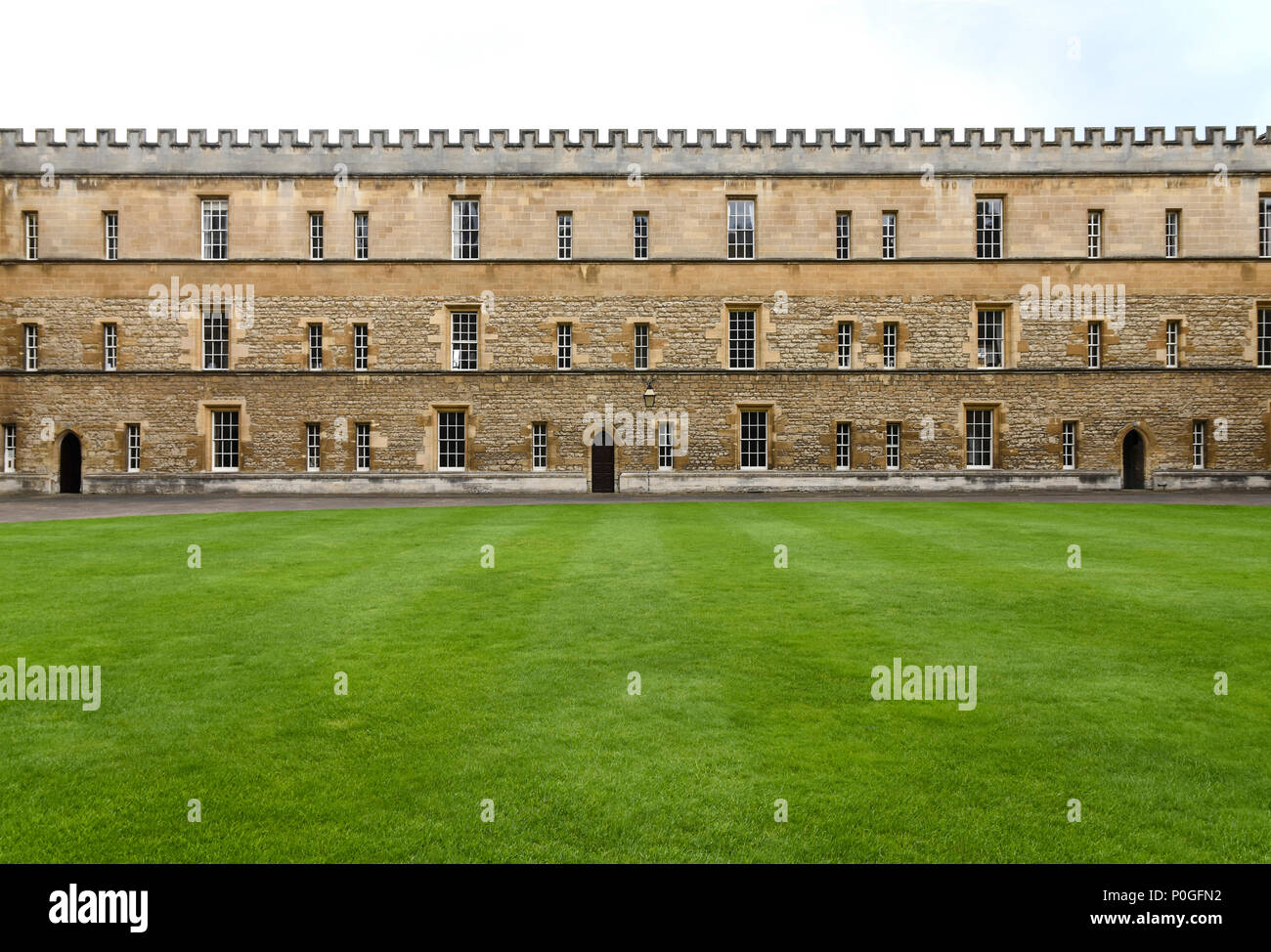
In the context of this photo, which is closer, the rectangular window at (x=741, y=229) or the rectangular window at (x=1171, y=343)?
the rectangular window at (x=1171, y=343)

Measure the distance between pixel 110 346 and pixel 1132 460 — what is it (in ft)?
138

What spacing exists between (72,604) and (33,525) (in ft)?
37.1

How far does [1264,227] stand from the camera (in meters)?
32.8

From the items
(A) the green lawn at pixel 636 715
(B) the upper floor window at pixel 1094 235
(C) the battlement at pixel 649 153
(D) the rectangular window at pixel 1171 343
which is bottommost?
(A) the green lawn at pixel 636 715

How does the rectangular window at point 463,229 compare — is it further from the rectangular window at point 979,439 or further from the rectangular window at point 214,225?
the rectangular window at point 979,439

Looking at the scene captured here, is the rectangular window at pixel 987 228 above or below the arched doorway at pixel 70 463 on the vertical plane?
above

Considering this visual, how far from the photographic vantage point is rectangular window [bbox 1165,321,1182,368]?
3288 centimetres

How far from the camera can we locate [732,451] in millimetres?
33219

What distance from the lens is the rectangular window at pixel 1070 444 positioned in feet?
109

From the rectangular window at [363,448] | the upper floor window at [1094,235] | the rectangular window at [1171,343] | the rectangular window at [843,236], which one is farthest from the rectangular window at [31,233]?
the rectangular window at [1171,343]

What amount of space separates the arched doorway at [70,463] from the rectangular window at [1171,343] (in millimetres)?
44326

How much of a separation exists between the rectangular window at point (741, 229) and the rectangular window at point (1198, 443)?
63.0 feet

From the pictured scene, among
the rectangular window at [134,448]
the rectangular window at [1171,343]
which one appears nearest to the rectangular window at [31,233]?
the rectangular window at [134,448]

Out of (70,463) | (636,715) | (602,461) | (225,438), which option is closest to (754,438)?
(602,461)
